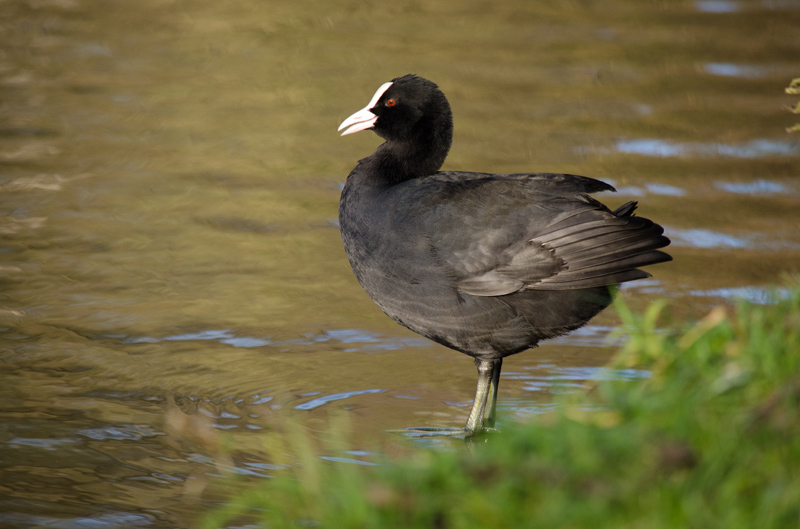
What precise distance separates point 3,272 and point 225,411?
2456 mm

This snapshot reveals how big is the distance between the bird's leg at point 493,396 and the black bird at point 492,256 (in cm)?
1

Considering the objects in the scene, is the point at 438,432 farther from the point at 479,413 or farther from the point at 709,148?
the point at 709,148

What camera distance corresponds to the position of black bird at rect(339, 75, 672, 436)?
174 inches

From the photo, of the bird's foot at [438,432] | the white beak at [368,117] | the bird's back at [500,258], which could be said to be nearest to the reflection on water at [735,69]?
the white beak at [368,117]

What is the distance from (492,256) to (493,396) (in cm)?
79

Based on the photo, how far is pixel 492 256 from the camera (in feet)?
14.9

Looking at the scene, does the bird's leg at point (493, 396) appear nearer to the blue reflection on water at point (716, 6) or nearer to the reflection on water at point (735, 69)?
the reflection on water at point (735, 69)

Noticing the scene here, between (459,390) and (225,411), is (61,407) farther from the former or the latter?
(459,390)

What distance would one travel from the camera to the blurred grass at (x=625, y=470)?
273cm

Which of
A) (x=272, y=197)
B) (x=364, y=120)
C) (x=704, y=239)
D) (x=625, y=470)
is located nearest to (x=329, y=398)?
(x=364, y=120)

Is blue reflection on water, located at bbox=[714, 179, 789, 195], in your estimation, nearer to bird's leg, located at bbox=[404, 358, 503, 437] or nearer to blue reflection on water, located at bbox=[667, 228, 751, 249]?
blue reflection on water, located at bbox=[667, 228, 751, 249]

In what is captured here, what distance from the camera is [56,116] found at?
969 cm

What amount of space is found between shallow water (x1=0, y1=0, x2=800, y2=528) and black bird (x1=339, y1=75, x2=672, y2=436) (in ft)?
1.22

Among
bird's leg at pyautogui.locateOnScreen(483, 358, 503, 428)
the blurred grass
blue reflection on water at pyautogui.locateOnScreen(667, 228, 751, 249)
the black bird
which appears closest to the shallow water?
blue reflection on water at pyautogui.locateOnScreen(667, 228, 751, 249)
